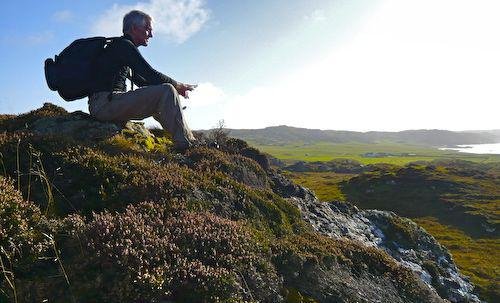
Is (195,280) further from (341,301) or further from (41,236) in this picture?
(341,301)

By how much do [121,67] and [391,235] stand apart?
38.0 feet

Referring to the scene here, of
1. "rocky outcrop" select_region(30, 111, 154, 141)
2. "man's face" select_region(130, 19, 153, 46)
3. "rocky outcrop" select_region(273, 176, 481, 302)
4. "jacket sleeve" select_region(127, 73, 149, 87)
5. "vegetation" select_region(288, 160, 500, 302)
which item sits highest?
"man's face" select_region(130, 19, 153, 46)

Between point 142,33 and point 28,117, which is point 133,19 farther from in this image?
point 28,117

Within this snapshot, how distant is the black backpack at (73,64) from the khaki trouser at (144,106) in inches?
28.1

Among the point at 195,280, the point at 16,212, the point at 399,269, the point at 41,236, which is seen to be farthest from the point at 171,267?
the point at 399,269

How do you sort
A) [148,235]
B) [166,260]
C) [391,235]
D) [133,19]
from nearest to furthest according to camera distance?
1. [166,260]
2. [148,235]
3. [133,19]
4. [391,235]

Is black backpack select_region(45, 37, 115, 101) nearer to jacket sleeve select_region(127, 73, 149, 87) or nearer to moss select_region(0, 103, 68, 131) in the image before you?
jacket sleeve select_region(127, 73, 149, 87)

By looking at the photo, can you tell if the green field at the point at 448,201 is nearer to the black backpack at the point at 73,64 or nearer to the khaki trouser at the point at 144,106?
the khaki trouser at the point at 144,106

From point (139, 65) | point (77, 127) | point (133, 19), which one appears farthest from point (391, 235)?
point (133, 19)

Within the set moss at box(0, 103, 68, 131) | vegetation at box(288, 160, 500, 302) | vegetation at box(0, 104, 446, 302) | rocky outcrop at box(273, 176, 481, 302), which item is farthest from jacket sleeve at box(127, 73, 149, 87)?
vegetation at box(288, 160, 500, 302)

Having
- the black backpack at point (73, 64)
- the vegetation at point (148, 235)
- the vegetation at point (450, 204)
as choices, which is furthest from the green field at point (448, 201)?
the black backpack at point (73, 64)

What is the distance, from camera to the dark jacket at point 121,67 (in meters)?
10.3

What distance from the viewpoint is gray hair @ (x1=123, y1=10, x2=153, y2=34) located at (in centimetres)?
1072

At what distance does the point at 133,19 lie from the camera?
10727mm
